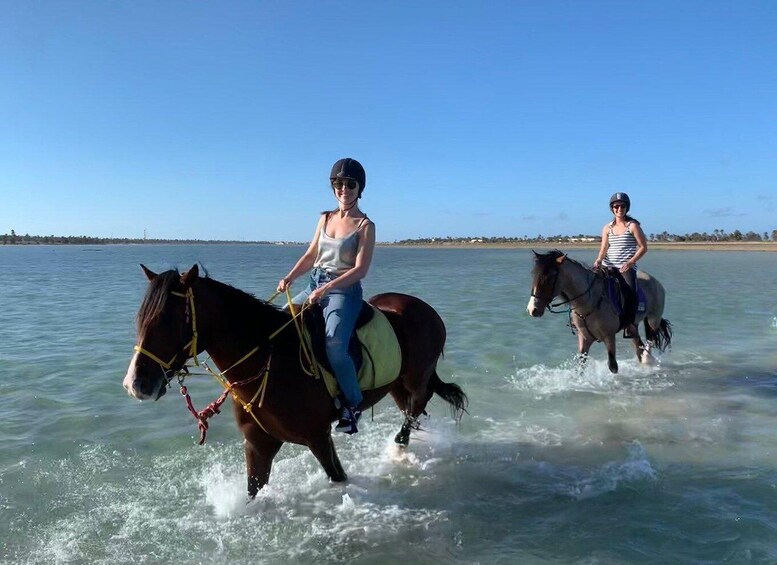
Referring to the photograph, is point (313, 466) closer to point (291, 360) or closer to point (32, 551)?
point (291, 360)

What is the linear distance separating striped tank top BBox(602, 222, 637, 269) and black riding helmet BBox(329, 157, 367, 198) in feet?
22.0

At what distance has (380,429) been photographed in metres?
7.12

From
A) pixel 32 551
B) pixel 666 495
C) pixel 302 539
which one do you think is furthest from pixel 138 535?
pixel 666 495

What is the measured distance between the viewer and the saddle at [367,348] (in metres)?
4.50

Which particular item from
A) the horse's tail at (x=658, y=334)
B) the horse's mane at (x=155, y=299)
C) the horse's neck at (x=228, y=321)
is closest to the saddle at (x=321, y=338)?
the horse's neck at (x=228, y=321)

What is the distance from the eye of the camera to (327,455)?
4.66m

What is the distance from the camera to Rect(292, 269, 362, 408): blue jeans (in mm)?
4436

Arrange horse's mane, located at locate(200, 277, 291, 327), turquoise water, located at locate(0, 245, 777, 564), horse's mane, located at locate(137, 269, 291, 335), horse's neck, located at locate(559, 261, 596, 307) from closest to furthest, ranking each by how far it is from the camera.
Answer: horse's mane, located at locate(137, 269, 291, 335) → horse's mane, located at locate(200, 277, 291, 327) → turquoise water, located at locate(0, 245, 777, 564) → horse's neck, located at locate(559, 261, 596, 307)

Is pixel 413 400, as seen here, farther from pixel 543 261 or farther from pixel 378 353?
pixel 543 261

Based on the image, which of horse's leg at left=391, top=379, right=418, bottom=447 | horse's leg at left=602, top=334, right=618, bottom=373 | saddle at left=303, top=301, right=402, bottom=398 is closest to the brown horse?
saddle at left=303, top=301, right=402, bottom=398

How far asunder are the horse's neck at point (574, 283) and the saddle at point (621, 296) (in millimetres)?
717

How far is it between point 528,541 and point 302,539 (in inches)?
71.3

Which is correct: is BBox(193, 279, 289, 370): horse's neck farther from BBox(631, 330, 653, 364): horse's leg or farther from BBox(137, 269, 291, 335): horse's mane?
BBox(631, 330, 653, 364): horse's leg

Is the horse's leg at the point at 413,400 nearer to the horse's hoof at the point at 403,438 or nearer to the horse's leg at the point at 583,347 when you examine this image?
the horse's hoof at the point at 403,438
